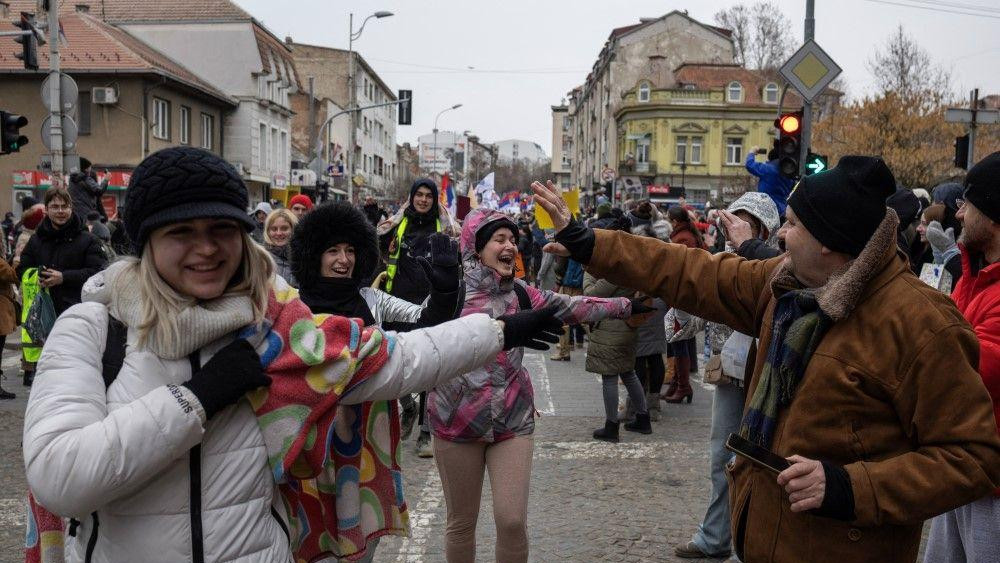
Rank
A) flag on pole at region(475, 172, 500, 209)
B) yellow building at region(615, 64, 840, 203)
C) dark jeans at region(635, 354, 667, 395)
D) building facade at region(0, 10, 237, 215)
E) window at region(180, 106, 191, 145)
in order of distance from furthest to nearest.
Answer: yellow building at region(615, 64, 840, 203) → window at region(180, 106, 191, 145) → building facade at region(0, 10, 237, 215) → flag on pole at region(475, 172, 500, 209) → dark jeans at region(635, 354, 667, 395)

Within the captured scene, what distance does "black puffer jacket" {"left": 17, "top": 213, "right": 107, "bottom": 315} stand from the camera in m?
8.23

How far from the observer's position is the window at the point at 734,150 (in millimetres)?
64250

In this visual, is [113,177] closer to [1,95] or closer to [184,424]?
[1,95]

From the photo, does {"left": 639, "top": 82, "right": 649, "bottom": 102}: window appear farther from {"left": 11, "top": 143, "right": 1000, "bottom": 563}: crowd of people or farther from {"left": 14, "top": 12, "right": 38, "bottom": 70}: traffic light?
{"left": 11, "top": 143, "right": 1000, "bottom": 563}: crowd of people

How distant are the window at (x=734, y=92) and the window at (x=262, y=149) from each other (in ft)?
115

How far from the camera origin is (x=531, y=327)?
8.59ft

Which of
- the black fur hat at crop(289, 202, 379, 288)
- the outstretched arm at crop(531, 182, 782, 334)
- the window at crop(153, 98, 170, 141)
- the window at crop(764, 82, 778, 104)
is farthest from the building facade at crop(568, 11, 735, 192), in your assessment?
the outstretched arm at crop(531, 182, 782, 334)

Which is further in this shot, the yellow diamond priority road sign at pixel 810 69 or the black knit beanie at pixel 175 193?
the yellow diamond priority road sign at pixel 810 69

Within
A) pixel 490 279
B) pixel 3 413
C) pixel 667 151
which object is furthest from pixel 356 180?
pixel 490 279

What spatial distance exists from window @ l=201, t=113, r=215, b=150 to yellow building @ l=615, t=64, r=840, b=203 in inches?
1240

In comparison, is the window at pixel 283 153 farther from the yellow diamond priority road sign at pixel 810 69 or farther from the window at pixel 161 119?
the yellow diamond priority road sign at pixel 810 69

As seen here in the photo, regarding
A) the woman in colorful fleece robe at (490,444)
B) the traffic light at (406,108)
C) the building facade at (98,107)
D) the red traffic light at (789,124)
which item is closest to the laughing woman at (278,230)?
the woman in colorful fleece robe at (490,444)

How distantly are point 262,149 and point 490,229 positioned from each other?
3930 cm

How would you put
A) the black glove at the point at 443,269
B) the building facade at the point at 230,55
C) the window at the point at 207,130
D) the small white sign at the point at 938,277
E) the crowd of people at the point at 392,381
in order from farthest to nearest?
the building facade at the point at 230,55, the window at the point at 207,130, the small white sign at the point at 938,277, the black glove at the point at 443,269, the crowd of people at the point at 392,381
